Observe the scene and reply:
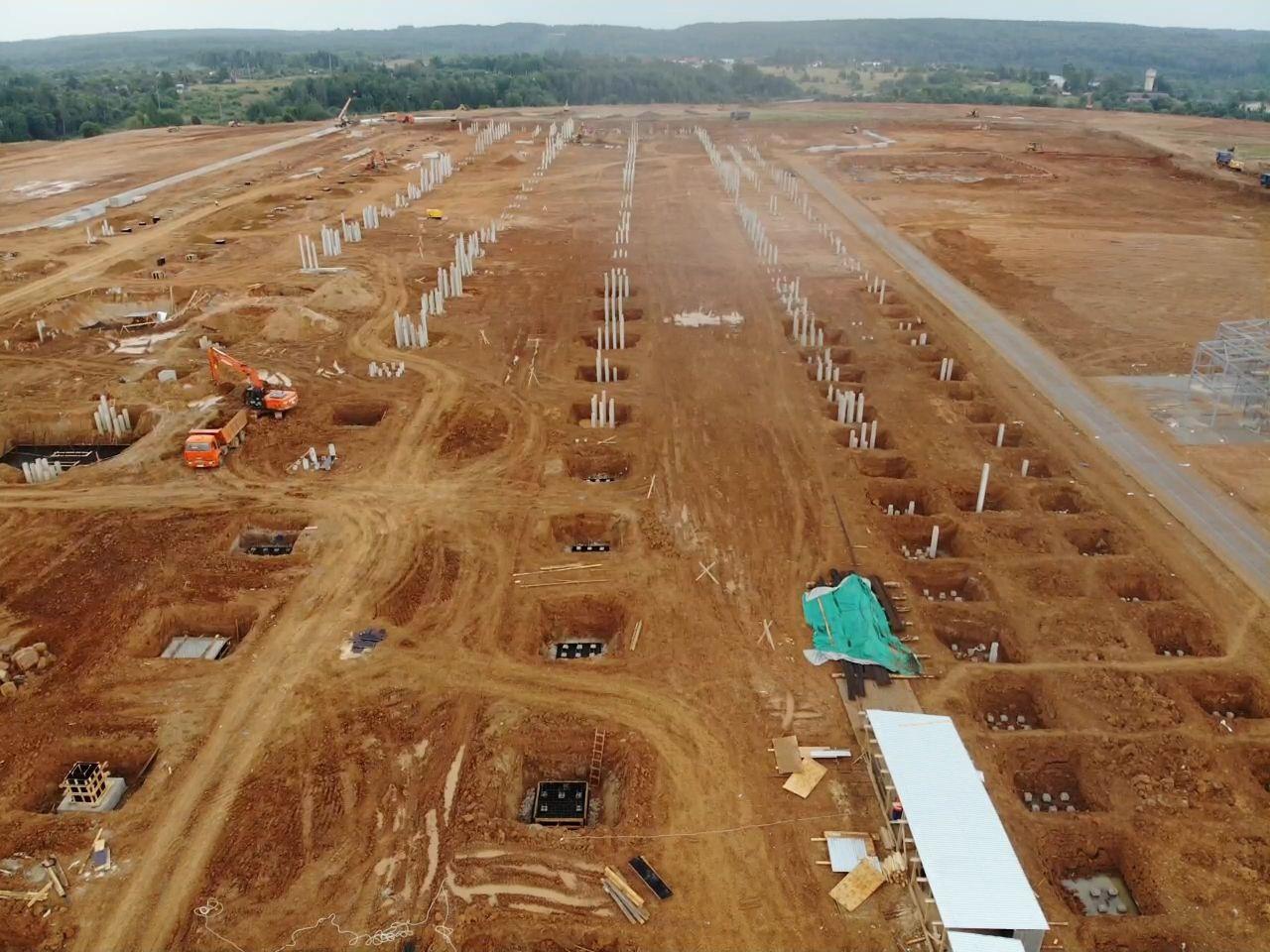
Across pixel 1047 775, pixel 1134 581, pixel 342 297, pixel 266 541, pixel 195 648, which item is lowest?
pixel 1047 775

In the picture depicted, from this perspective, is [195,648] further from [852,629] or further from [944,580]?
[944,580]

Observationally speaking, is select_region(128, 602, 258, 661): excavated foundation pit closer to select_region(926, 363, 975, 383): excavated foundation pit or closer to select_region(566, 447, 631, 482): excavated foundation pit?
select_region(566, 447, 631, 482): excavated foundation pit

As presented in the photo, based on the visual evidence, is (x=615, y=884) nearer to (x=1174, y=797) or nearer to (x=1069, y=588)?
(x=1174, y=797)

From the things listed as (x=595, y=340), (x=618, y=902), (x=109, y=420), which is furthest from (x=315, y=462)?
(x=618, y=902)

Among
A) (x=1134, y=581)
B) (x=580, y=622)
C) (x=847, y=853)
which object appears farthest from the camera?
(x=1134, y=581)

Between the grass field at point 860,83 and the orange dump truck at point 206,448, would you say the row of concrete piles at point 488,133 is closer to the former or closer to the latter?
the orange dump truck at point 206,448

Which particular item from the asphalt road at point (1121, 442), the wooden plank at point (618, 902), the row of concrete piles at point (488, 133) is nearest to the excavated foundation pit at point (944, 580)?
the asphalt road at point (1121, 442)

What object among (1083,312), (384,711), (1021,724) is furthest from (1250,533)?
(384,711)
